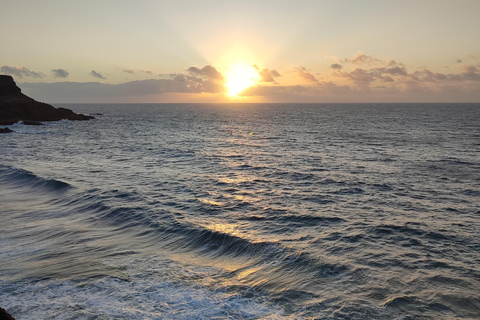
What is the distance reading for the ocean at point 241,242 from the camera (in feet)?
36.9

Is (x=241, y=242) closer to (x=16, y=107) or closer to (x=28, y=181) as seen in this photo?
(x=28, y=181)

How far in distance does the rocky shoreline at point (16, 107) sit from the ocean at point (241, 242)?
194ft

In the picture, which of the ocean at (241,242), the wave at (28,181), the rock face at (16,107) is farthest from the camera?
the rock face at (16,107)

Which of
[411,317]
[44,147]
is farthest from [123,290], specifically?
[44,147]

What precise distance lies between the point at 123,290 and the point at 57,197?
1525cm

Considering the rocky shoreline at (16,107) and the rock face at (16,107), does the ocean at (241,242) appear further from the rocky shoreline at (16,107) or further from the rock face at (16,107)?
the rock face at (16,107)

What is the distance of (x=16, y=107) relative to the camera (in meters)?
85.1

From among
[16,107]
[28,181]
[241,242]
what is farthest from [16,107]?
[241,242]

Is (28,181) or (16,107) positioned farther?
(16,107)

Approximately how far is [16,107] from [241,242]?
89001mm

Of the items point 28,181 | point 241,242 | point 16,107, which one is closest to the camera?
point 241,242

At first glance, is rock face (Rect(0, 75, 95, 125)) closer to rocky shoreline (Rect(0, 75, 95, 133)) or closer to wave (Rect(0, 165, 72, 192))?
rocky shoreline (Rect(0, 75, 95, 133))

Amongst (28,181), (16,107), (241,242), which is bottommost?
(241,242)

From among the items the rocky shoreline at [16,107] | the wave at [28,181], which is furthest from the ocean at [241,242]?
Result: the rocky shoreline at [16,107]
